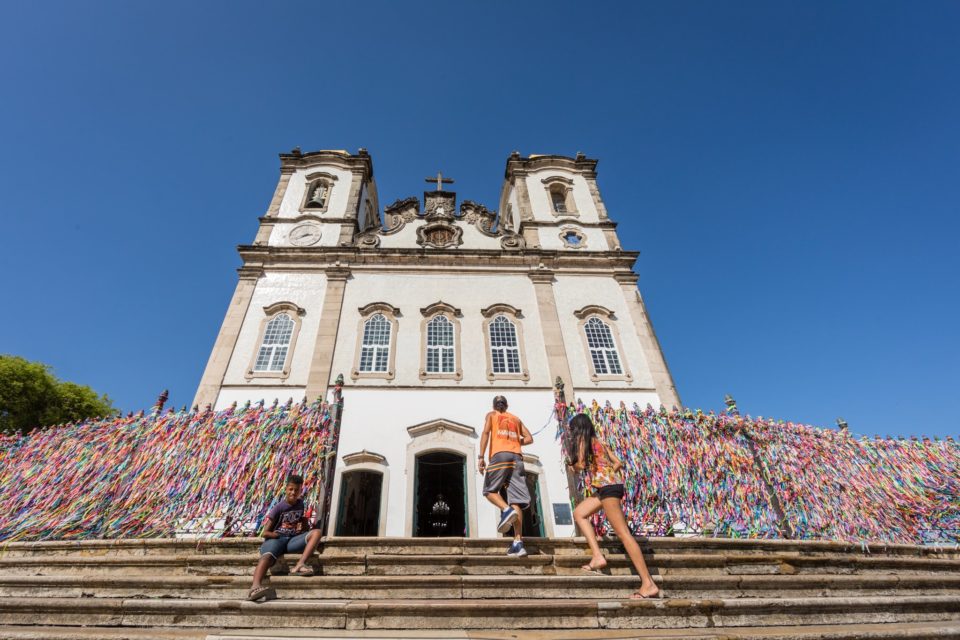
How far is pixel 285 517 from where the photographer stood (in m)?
4.96

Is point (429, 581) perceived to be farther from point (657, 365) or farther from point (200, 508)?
point (657, 365)

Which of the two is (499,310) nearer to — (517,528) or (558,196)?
(558,196)

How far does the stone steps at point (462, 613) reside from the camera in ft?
12.0

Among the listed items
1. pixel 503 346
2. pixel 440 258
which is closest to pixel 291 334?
pixel 440 258

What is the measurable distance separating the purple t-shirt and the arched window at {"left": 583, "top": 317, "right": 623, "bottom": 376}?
382 inches

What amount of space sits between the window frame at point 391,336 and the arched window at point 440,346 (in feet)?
3.45

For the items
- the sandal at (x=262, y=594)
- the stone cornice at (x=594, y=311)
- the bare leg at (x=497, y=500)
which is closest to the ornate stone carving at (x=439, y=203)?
the stone cornice at (x=594, y=311)

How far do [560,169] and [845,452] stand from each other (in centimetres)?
1531

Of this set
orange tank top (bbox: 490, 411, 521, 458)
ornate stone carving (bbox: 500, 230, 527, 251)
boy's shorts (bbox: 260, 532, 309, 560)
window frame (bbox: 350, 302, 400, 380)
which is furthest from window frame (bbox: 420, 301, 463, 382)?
boy's shorts (bbox: 260, 532, 309, 560)

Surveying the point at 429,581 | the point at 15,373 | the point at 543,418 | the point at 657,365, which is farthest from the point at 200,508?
the point at 15,373

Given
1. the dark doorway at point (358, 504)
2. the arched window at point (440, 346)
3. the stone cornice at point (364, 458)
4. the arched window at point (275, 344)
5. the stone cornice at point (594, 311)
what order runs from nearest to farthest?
the dark doorway at point (358, 504)
the stone cornice at point (364, 458)
the arched window at point (275, 344)
the arched window at point (440, 346)
the stone cornice at point (594, 311)

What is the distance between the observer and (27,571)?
5.49 metres

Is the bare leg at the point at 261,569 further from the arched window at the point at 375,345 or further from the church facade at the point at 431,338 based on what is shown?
the arched window at the point at 375,345

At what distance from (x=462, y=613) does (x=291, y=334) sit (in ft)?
36.6
